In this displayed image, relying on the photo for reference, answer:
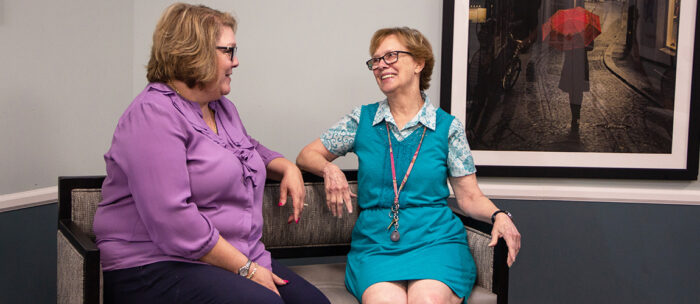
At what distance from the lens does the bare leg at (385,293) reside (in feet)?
6.88

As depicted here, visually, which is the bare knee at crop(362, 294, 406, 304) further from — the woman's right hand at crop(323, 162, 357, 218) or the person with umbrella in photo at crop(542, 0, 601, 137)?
the person with umbrella in photo at crop(542, 0, 601, 137)

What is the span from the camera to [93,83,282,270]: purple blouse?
1711mm

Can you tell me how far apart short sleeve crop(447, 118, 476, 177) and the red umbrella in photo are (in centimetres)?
93

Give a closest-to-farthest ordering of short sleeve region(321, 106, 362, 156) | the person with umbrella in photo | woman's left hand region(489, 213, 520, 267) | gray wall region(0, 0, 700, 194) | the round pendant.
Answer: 1. woman's left hand region(489, 213, 520, 267)
2. the round pendant
3. short sleeve region(321, 106, 362, 156)
4. gray wall region(0, 0, 700, 194)
5. the person with umbrella in photo

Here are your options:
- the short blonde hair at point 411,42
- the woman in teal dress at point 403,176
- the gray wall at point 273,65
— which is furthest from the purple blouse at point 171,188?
the gray wall at point 273,65

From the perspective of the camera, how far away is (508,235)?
2201 mm

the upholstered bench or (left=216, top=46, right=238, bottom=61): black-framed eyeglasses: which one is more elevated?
(left=216, top=46, right=238, bottom=61): black-framed eyeglasses

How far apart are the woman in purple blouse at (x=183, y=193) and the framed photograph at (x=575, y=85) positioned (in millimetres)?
1456

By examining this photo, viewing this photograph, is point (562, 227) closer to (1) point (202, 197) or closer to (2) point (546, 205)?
(2) point (546, 205)

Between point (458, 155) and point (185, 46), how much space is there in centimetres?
114

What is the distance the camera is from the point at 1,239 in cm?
233

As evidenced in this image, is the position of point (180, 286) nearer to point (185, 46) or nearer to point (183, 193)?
point (183, 193)

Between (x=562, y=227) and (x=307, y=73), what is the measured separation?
154 centimetres

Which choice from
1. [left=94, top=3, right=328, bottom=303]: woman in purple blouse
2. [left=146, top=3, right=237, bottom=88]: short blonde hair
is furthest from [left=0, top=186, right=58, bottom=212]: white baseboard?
[left=146, top=3, right=237, bottom=88]: short blonde hair
